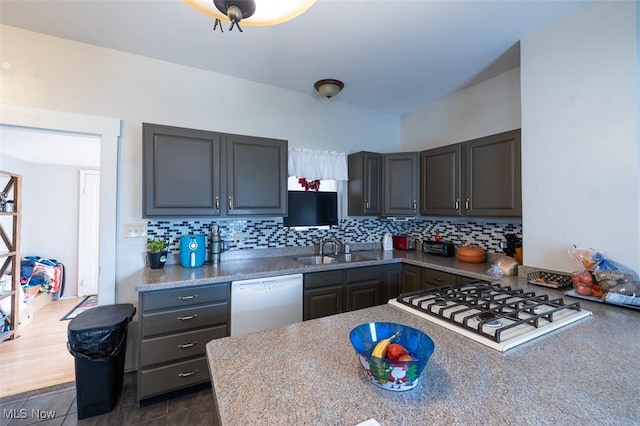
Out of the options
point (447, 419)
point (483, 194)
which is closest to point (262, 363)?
point (447, 419)

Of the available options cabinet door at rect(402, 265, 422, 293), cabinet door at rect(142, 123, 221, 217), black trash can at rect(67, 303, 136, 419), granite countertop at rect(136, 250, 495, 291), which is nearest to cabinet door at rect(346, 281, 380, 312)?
granite countertop at rect(136, 250, 495, 291)

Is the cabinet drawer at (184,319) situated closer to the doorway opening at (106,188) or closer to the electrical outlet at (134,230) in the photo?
the doorway opening at (106,188)

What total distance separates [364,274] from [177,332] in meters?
1.59

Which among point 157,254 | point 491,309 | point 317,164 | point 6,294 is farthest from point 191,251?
point 6,294

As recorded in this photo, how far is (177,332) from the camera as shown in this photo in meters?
1.89

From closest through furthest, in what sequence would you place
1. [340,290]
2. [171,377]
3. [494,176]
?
[171,377] < [494,176] < [340,290]

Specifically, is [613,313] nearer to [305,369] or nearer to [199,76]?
[305,369]

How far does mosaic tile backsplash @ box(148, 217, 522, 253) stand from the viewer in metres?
2.45

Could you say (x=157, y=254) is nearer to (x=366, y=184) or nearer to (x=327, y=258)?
(x=327, y=258)

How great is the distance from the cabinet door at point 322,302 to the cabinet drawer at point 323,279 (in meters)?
0.04

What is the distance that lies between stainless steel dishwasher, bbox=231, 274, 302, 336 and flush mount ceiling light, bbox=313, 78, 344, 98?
1805mm

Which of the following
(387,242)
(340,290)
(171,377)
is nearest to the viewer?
(171,377)

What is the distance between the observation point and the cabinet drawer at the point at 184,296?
1800 millimetres

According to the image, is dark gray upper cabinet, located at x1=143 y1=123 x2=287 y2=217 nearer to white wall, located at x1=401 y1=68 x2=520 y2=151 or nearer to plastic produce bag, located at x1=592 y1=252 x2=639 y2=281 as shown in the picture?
white wall, located at x1=401 y1=68 x2=520 y2=151
